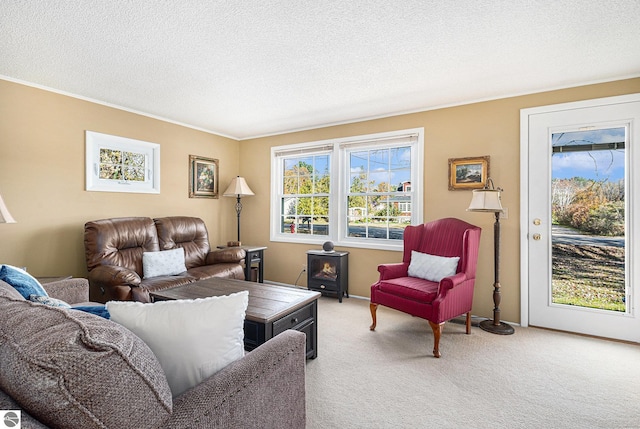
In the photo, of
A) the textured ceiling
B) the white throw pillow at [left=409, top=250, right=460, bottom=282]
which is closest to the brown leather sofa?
the textured ceiling

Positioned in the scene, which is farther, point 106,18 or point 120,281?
point 120,281

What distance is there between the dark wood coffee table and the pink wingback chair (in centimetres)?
86

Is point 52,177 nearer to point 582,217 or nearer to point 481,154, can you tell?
point 481,154

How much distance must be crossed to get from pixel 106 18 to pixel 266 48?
1050 millimetres

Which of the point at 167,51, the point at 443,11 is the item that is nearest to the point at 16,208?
the point at 167,51

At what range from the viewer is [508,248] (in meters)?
3.36

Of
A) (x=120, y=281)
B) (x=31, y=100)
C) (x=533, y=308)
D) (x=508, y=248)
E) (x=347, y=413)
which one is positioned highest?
(x=31, y=100)

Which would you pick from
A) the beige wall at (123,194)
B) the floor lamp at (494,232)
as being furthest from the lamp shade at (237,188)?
the floor lamp at (494,232)

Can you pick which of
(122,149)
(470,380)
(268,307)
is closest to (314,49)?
(268,307)

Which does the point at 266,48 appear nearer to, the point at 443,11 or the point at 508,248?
the point at 443,11

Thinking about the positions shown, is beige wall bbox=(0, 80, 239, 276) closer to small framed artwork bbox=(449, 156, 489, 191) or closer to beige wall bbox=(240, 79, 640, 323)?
beige wall bbox=(240, 79, 640, 323)

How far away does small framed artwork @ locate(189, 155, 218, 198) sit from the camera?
4695mm

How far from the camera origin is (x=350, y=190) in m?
4.45

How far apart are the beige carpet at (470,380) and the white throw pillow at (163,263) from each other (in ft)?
6.10
